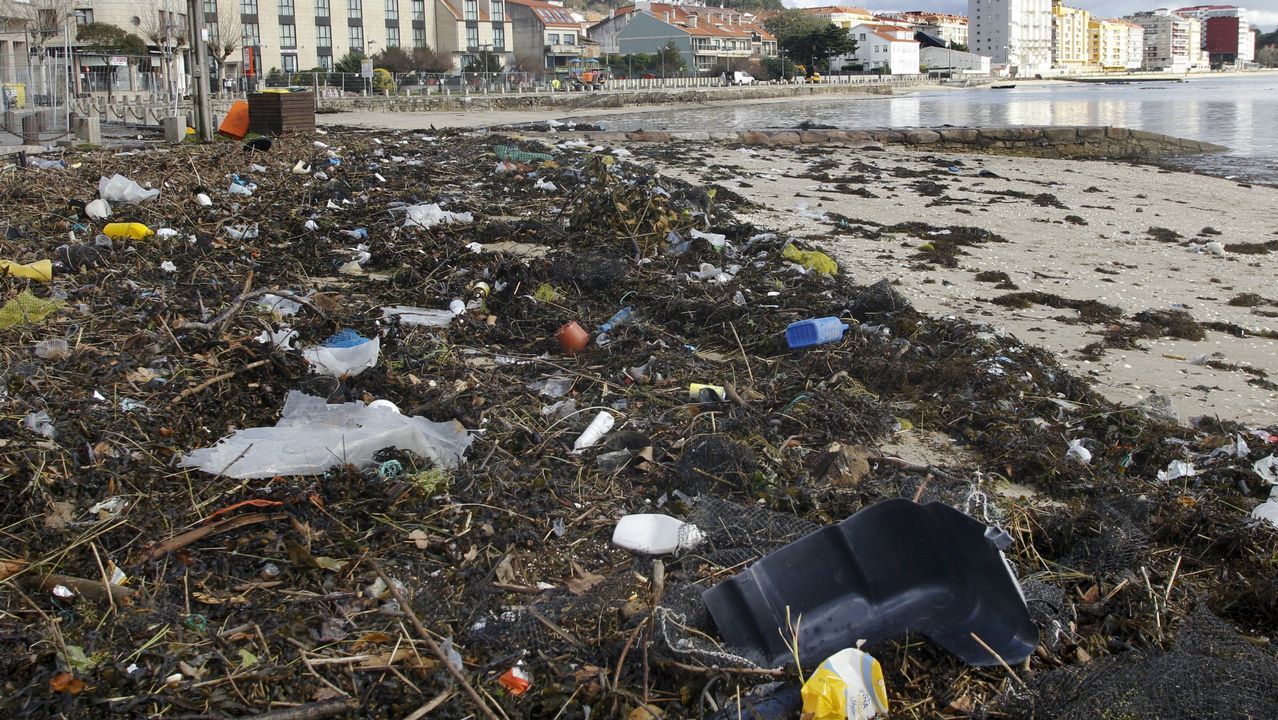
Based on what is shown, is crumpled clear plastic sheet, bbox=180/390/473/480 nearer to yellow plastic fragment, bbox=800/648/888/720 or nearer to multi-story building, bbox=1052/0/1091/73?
yellow plastic fragment, bbox=800/648/888/720

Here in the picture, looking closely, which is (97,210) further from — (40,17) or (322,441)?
(40,17)

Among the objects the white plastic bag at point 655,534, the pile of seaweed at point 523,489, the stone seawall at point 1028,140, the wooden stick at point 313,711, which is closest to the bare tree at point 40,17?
the stone seawall at point 1028,140

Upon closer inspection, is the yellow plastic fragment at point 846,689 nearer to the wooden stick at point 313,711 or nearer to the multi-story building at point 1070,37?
the wooden stick at point 313,711

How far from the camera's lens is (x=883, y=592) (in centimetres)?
244

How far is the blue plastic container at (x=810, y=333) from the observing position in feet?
15.7

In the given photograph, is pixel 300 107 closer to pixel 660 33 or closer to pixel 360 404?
pixel 360 404

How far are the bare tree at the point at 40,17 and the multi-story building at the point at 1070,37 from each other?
135083mm

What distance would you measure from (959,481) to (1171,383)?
2371 millimetres

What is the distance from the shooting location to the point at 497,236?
7.24 metres

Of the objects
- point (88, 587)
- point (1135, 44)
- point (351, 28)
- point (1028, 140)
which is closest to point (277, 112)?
point (88, 587)

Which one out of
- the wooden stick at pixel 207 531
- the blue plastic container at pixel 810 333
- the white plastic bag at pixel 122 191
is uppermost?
the white plastic bag at pixel 122 191

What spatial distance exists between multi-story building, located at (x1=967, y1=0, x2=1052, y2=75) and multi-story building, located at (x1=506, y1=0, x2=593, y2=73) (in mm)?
65567

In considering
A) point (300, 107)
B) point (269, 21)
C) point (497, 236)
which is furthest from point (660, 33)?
point (497, 236)

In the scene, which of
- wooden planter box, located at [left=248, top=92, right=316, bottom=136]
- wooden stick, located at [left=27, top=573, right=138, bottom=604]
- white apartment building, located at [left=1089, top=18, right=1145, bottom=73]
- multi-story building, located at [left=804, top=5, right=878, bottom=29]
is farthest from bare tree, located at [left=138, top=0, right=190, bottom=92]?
white apartment building, located at [left=1089, top=18, right=1145, bottom=73]
